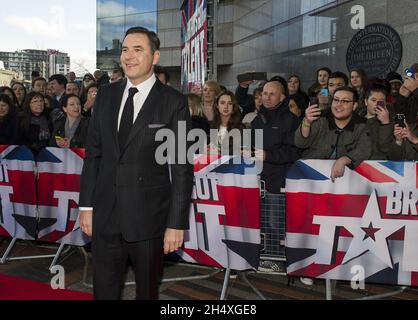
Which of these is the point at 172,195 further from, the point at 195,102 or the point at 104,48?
the point at 104,48

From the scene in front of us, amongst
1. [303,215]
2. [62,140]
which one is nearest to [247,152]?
[303,215]

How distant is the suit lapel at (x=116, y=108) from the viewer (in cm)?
279

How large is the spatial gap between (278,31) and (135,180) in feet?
39.9

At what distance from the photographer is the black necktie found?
2.78 meters

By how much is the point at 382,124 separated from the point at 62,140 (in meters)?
3.73

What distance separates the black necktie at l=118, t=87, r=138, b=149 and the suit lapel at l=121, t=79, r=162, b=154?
0.13ft

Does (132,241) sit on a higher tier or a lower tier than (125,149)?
lower

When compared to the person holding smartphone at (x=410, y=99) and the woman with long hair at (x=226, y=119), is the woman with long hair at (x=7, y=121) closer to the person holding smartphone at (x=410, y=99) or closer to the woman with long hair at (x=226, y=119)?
the woman with long hair at (x=226, y=119)

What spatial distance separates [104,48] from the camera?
24.7 m

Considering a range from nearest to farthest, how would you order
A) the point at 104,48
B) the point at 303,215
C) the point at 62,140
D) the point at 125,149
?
the point at 125,149 < the point at 303,215 < the point at 62,140 < the point at 104,48

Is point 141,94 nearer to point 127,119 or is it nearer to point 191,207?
point 127,119
